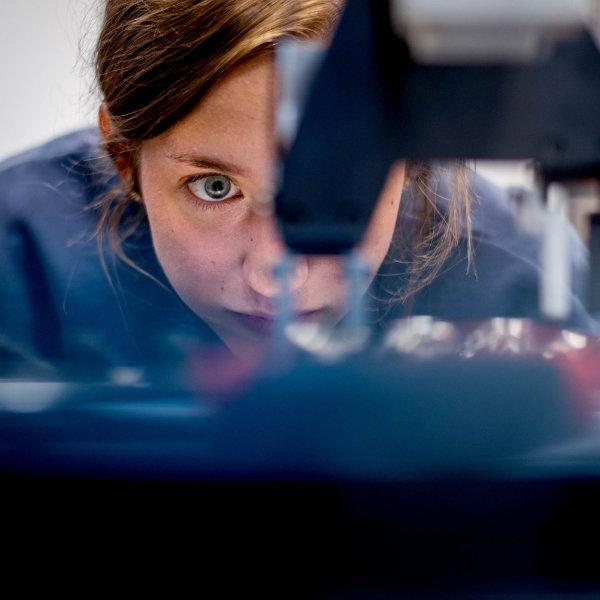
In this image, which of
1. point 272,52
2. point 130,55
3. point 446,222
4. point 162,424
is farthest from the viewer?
point 446,222

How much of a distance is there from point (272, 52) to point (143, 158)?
0.30 m

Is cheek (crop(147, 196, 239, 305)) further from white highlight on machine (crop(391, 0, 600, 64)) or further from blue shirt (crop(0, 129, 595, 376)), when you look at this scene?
white highlight on machine (crop(391, 0, 600, 64))

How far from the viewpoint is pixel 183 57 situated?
101 cm

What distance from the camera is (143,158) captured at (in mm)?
1129

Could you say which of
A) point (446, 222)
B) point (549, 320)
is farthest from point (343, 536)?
point (446, 222)

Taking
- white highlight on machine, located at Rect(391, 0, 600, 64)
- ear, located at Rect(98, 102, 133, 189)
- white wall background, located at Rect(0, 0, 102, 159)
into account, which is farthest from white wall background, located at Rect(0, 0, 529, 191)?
white highlight on machine, located at Rect(391, 0, 600, 64)

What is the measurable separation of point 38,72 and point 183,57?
81 centimetres

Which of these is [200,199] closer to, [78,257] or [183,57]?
[183,57]

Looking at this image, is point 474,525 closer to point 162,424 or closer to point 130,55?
point 162,424

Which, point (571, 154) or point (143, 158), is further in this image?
point (143, 158)

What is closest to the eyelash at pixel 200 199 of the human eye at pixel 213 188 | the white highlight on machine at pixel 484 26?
the human eye at pixel 213 188

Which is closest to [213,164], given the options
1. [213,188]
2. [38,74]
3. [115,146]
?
[213,188]

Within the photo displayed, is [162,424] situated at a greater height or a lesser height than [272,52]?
lesser

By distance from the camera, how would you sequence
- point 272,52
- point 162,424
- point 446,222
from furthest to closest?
1. point 446,222
2. point 272,52
3. point 162,424
